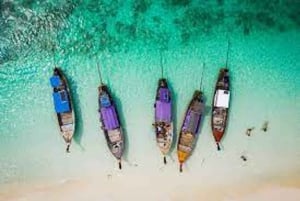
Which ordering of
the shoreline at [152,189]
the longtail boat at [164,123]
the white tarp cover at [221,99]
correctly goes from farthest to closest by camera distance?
A: the white tarp cover at [221,99] < the longtail boat at [164,123] < the shoreline at [152,189]

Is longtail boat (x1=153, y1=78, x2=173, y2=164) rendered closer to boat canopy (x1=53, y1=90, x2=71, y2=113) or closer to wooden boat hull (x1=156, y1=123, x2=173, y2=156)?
wooden boat hull (x1=156, y1=123, x2=173, y2=156)

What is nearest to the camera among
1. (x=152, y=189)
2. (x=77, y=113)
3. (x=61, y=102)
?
Answer: (x=152, y=189)

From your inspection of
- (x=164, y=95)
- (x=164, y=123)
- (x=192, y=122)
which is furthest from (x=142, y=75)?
(x=192, y=122)

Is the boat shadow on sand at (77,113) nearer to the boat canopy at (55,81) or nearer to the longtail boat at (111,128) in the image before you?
the boat canopy at (55,81)

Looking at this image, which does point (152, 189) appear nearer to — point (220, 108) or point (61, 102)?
point (220, 108)

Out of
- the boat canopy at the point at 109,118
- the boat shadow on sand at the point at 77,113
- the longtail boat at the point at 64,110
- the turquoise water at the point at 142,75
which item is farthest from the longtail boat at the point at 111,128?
the longtail boat at the point at 64,110

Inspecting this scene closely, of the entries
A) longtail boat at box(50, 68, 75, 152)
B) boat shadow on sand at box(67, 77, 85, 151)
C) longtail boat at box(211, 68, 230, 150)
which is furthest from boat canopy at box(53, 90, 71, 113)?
longtail boat at box(211, 68, 230, 150)
